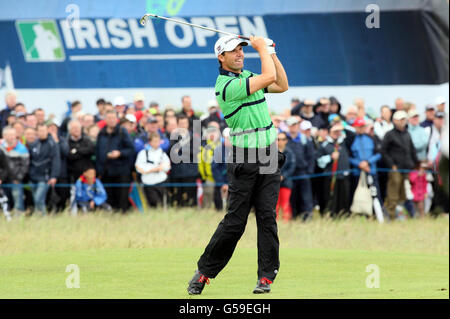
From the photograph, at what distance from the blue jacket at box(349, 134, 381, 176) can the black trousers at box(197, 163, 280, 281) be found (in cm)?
916

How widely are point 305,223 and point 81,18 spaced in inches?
287

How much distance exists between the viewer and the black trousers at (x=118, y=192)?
57.6 ft

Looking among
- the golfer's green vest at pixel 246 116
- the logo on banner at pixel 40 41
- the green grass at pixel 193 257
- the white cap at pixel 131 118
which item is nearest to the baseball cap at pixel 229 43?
the golfer's green vest at pixel 246 116

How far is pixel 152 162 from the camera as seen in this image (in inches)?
683

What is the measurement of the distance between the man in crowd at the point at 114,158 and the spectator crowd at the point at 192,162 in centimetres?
2

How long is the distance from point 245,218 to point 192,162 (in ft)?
28.3

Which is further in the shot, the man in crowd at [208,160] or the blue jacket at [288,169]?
the blue jacket at [288,169]

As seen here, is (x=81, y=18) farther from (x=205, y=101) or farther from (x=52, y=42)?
(x=205, y=101)

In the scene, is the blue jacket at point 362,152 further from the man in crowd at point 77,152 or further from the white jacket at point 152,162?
the man in crowd at point 77,152

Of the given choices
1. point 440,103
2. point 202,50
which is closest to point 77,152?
point 202,50

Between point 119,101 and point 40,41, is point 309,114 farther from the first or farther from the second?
point 40,41

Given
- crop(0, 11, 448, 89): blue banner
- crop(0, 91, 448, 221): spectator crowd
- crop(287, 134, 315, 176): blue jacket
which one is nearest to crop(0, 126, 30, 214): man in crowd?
crop(0, 91, 448, 221): spectator crowd
